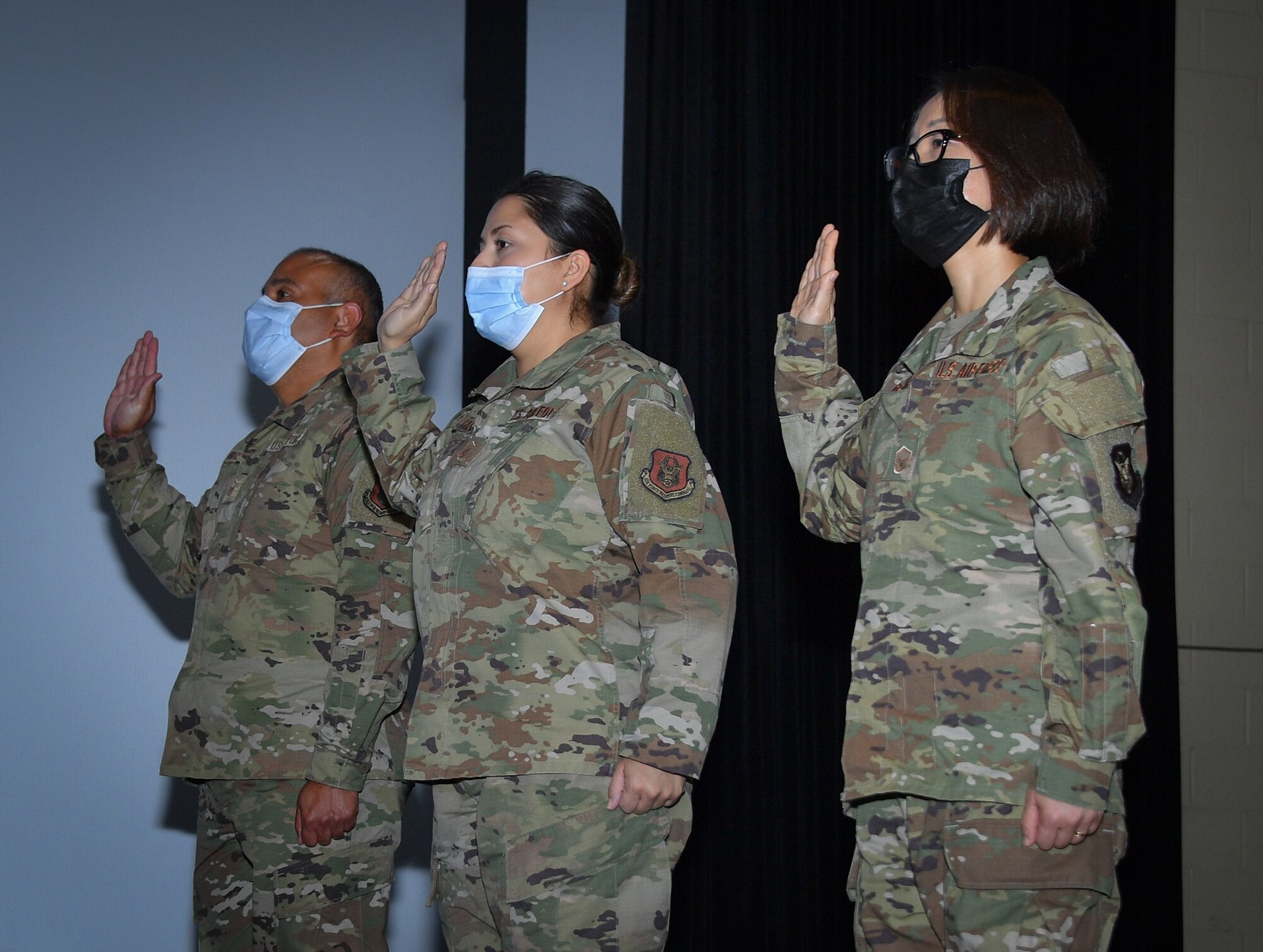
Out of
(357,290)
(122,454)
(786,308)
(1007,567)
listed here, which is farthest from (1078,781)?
(122,454)

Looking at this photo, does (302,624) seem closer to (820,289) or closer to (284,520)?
(284,520)

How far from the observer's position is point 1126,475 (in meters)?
1.48

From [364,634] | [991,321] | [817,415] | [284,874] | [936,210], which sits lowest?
[284,874]

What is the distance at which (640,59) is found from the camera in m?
3.18

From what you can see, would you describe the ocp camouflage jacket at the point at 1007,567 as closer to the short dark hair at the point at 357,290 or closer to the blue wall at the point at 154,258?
the short dark hair at the point at 357,290

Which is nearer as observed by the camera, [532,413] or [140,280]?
[532,413]

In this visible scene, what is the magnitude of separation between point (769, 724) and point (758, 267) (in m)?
1.22

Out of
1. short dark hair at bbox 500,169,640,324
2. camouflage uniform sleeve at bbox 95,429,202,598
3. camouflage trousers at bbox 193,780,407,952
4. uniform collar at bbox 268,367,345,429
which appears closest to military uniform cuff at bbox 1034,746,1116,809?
short dark hair at bbox 500,169,640,324

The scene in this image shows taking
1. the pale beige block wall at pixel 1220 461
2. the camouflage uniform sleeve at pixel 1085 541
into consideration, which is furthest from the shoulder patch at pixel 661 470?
the pale beige block wall at pixel 1220 461

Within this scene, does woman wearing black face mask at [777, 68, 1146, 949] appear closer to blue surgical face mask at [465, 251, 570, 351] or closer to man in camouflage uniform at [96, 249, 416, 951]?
blue surgical face mask at [465, 251, 570, 351]

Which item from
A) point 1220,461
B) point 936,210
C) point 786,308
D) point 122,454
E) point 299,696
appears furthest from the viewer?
point 1220,461

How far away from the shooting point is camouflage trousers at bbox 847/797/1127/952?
1.42 metres

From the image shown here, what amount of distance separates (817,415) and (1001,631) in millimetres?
497

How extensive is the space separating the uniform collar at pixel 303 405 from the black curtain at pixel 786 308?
911 mm
